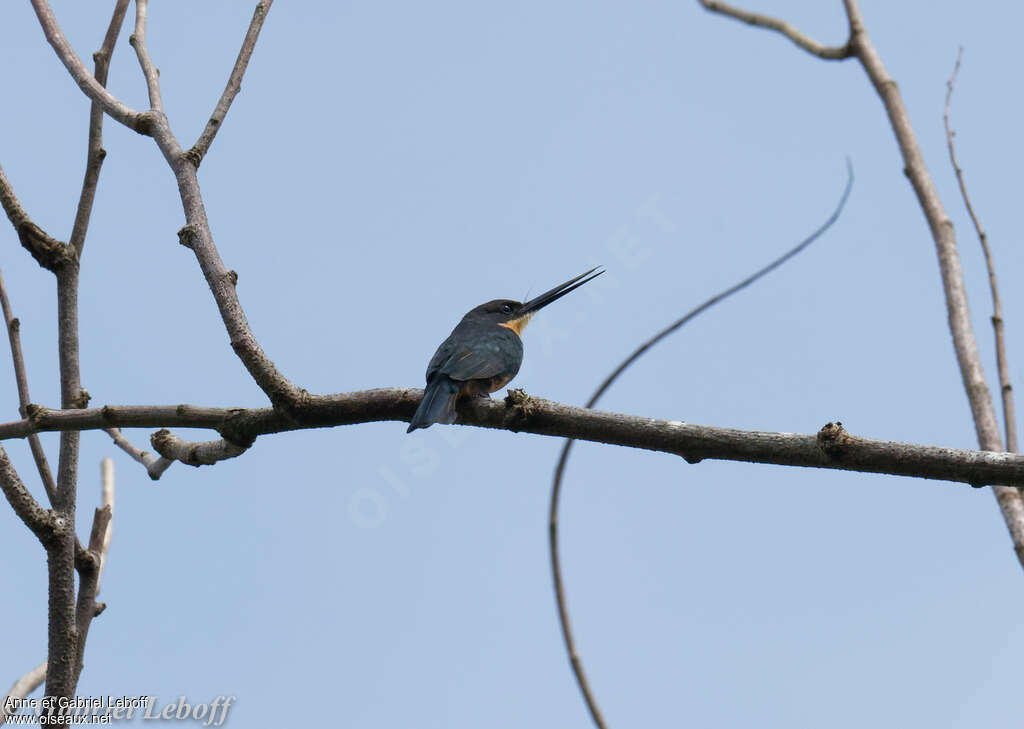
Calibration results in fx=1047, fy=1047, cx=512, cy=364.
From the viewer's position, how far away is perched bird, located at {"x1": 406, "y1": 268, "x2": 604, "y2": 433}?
3.47 meters

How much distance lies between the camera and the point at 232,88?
395cm

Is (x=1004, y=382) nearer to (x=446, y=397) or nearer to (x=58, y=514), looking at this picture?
(x=446, y=397)

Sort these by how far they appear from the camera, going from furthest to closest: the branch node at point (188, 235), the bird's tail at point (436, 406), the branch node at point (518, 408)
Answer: the branch node at point (188, 235) < the bird's tail at point (436, 406) < the branch node at point (518, 408)

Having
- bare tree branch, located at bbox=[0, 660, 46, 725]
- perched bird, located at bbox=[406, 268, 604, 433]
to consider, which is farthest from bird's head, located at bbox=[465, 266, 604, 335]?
bare tree branch, located at bbox=[0, 660, 46, 725]

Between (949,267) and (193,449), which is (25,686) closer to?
(193,449)

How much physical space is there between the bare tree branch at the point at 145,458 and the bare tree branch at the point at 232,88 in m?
1.03

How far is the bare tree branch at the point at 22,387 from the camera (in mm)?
3518

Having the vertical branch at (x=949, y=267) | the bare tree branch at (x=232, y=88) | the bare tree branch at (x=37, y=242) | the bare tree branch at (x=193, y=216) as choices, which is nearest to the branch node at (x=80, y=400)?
the bare tree branch at (x=37, y=242)

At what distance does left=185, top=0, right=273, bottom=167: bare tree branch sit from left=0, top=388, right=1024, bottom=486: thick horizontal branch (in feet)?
3.56

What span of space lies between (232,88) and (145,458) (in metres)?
1.45

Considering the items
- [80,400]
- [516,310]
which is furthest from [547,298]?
[80,400]

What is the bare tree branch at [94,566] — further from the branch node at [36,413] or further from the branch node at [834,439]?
the branch node at [834,439]

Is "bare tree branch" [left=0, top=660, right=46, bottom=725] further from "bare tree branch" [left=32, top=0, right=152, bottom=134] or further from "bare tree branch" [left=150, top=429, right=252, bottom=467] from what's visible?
"bare tree branch" [left=32, top=0, right=152, bottom=134]

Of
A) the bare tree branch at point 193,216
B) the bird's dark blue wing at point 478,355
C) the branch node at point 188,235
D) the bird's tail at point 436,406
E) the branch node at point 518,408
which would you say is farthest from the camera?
the bird's dark blue wing at point 478,355
